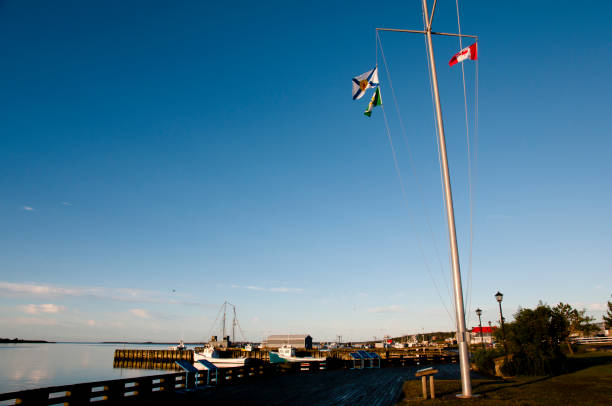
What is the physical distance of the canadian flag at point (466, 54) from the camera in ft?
55.9

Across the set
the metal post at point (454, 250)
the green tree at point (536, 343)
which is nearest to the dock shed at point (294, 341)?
the green tree at point (536, 343)

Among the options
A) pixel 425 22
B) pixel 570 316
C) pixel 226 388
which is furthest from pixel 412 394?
pixel 570 316

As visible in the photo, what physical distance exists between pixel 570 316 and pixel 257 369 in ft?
171

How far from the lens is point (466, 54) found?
17.3 metres

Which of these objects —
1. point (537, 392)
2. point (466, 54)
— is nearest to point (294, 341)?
point (537, 392)

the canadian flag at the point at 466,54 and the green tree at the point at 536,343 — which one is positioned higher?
the canadian flag at the point at 466,54

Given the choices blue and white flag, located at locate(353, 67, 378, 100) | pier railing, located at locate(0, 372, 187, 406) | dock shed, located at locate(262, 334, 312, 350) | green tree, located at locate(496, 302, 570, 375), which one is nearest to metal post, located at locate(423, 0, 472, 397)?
blue and white flag, located at locate(353, 67, 378, 100)

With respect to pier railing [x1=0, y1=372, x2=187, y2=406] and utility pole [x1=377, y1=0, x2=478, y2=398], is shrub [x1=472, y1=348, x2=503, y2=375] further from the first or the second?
pier railing [x1=0, y1=372, x2=187, y2=406]

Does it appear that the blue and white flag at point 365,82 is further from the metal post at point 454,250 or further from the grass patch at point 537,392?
the grass patch at point 537,392

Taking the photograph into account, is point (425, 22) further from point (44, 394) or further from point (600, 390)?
point (44, 394)

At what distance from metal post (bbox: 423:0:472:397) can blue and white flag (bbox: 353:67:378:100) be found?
9.13ft

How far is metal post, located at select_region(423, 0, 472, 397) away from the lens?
578 inches

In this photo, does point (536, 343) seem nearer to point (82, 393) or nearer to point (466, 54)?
point (466, 54)

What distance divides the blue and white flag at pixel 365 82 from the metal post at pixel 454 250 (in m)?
2.78
